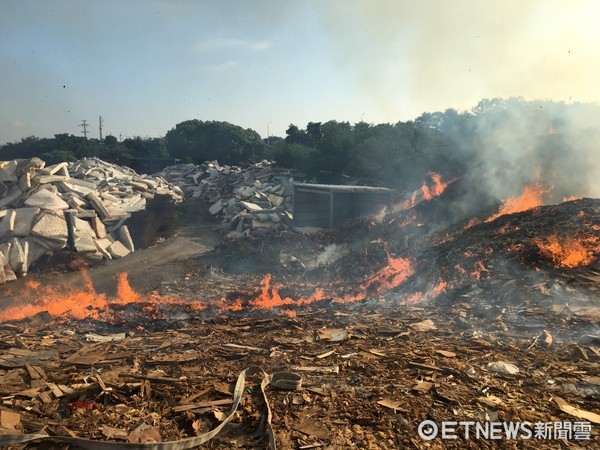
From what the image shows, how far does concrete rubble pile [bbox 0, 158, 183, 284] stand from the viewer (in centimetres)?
1455

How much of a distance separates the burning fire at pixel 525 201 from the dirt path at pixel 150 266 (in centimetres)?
1250

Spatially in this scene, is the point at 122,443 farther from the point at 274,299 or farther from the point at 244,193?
the point at 244,193

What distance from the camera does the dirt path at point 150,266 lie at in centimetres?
1329

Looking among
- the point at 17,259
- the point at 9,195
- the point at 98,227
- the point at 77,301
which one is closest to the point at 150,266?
the point at 98,227

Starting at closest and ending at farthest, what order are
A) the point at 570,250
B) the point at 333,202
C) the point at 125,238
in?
the point at 570,250 < the point at 125,238 < the point at 333,202

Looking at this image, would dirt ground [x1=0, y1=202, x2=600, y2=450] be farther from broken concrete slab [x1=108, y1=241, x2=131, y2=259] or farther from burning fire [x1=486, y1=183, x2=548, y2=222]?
broken concrete slab [x1=108, y1=241, x2=131, y2=259]

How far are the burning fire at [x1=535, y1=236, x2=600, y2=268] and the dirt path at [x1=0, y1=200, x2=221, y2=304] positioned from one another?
38.8 ft

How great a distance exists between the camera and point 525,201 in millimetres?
14430

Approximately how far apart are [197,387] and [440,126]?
23.4m

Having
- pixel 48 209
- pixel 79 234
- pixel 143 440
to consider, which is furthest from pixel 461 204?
pixel 48 209

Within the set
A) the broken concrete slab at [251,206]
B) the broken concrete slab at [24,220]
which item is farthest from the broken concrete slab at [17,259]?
the broken concrete slab at [251,206]

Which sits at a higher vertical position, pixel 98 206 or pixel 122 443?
pixel 98 206

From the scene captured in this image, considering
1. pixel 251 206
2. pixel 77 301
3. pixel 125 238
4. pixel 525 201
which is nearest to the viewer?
pixel 77 301

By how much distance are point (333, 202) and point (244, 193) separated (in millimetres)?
8824
